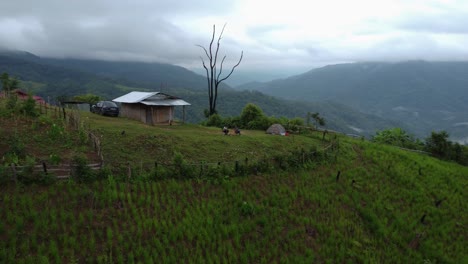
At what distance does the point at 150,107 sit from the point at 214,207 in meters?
17.6

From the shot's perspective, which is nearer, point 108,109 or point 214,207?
point 214,207

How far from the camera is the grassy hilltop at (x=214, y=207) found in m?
11.9

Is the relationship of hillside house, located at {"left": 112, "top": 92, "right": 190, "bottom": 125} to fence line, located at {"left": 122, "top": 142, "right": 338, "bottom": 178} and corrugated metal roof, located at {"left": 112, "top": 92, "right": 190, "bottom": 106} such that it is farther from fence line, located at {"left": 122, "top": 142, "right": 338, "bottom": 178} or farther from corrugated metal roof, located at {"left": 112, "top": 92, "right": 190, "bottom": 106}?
fence line, located at {"left": 122, "top": 142, "right": 338, "bottom": 178}

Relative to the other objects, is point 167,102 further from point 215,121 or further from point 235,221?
point 235,221

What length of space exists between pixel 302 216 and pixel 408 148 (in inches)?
1093

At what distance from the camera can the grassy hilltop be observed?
11922 millimetres

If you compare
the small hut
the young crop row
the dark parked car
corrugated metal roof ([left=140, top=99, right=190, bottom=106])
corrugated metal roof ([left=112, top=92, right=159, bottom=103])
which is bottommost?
the young crop row

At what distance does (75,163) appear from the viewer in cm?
1455

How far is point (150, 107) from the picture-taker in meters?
30.0

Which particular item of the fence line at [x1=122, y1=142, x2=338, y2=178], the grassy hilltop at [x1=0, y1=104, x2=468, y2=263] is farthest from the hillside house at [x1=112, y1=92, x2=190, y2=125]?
the fence line at [x1=122, y1=142, x2=338, y2=178]

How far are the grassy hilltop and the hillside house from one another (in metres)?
6.34

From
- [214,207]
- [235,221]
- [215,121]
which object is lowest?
[235,221]

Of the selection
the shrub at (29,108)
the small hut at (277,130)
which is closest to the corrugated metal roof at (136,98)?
the shrub at (29,108)

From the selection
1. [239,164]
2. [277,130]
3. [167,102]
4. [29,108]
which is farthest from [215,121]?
[29,108]
